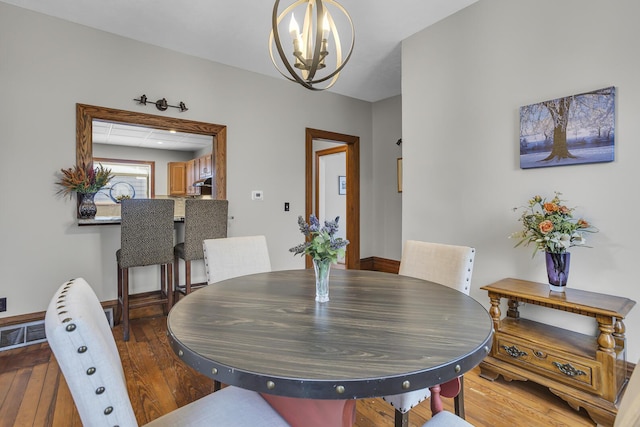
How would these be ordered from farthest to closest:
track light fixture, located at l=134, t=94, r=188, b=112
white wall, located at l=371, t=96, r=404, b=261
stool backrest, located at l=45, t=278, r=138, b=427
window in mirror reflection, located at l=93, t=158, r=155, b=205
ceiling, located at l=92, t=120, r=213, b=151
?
window in mirror reflection, located at l=93, t=158, r=155, b=205 → ceiling, located at l=92, t=120, r=213, b=151 → white wall, located at l=371, t=96, r=404, b=261 → track light fixture, located at l=134, t=94, r=188, b=112 → stool backrest, located at l=45, t=278, r=138, b=427

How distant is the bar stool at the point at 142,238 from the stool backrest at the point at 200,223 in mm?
146

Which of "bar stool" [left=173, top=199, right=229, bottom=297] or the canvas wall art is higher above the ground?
the canvas wall art

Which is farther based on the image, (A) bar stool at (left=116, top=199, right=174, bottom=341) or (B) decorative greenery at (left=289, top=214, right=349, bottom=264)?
(A) bar stool at (left=116, top=199, right=174, bottom=341)

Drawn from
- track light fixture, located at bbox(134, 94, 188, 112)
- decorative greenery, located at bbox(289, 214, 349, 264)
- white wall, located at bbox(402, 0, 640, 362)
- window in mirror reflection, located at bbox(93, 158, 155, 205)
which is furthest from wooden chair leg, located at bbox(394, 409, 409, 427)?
window in mirror reflection, located at bbox(93, 158, 155, 205)

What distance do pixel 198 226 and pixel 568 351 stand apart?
108 inches

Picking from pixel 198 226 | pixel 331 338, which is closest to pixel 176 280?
pixel 198 226

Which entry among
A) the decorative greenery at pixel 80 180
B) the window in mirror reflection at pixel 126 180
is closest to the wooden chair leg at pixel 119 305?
the decorative greenery at pixel 80 180

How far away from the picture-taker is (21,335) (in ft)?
8.05

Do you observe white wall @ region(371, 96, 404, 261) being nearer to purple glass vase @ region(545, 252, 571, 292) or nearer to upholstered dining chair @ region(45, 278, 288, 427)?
purple glass vase @ region(545, 252, 571, 292)

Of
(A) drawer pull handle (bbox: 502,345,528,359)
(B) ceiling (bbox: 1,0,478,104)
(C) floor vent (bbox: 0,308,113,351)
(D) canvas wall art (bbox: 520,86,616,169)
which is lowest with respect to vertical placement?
(C) floor vent (bbox: 0,308,113,351)

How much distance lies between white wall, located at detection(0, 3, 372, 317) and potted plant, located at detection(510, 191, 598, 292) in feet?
8.71

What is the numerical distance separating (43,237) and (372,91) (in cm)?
383

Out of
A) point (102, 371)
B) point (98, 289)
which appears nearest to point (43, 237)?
point (98, 289)

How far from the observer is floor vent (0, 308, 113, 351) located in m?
2.40
